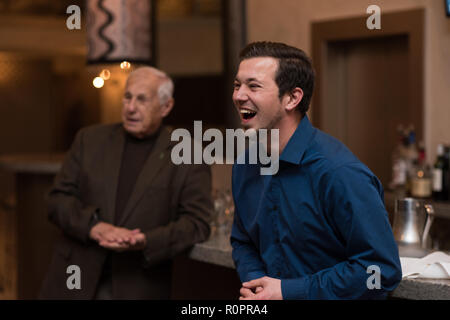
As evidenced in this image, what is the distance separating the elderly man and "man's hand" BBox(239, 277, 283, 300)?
2.58 feet

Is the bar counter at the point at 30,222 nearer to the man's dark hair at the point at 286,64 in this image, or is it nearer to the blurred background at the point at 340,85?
the blurred background at the point at 340,85

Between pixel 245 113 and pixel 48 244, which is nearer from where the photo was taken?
pixel 245 113

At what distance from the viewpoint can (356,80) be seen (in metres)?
5.15

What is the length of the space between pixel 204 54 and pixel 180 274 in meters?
4.78

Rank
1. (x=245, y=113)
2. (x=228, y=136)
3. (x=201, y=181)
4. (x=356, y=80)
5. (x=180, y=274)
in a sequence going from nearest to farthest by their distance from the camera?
(x=245, y=113) < (x=201, y=181) < (x=180, y=274) < (x=228, y=136) < (x=356, y=80)

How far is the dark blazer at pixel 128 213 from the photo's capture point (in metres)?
2.64

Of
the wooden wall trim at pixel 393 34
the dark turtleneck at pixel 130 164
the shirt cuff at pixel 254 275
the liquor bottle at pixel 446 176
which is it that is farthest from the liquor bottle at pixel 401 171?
the shirt cuff at pixel 254 275

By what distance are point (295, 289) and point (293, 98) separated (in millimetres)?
509

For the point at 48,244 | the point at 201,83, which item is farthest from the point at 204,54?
the point at 48,244

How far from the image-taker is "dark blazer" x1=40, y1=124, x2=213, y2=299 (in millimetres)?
2641

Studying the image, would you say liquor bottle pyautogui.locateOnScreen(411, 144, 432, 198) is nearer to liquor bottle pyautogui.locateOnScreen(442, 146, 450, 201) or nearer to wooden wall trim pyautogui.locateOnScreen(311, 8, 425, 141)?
liquor bottle pyautogui.locateOnScreen(442, 146, 450, 201)

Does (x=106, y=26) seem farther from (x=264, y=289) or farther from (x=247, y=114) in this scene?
(x=264, y=289)

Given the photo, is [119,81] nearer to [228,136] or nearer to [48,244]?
[228,136]

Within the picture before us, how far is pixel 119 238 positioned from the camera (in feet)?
8.30
